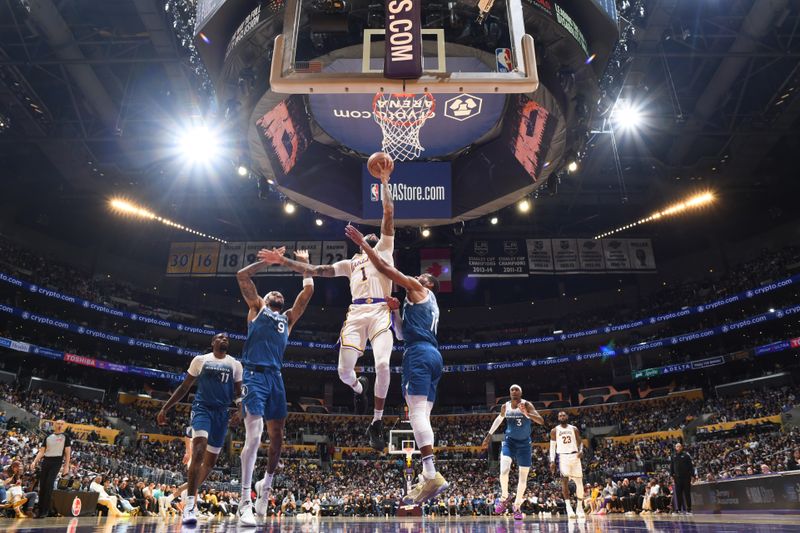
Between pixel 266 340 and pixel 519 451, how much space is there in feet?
17.6

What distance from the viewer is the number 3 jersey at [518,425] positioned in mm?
9414

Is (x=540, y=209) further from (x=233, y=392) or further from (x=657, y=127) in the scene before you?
(x=233, y=392)

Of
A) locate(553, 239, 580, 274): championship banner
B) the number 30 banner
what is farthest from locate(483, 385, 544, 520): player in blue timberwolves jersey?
the number 30 banner

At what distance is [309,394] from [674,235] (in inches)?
1087

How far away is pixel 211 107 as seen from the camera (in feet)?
43.2

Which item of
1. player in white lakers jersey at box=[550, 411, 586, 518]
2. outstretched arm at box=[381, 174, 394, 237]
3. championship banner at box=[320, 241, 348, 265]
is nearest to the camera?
outstretched arm at box=[381, 174, 394, 237]

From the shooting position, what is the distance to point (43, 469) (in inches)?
393

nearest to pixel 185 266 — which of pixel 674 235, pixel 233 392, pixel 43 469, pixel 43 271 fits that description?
pixel 43 271

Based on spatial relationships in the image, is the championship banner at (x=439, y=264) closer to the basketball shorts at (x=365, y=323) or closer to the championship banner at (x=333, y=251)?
the championship banner at (x=333, y=251)

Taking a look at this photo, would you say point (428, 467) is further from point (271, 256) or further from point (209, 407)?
point (271, 256)

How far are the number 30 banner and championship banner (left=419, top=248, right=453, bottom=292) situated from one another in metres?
4.52

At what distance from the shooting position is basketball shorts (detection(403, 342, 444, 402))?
5719mm

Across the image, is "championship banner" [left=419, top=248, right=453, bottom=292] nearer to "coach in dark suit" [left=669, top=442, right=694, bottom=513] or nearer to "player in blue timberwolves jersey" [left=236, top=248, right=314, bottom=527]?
"coach in dark suit" [left=669, top=442, right=694, bottom=513]

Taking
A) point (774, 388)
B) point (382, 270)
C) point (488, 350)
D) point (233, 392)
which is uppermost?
point (488, 350)
